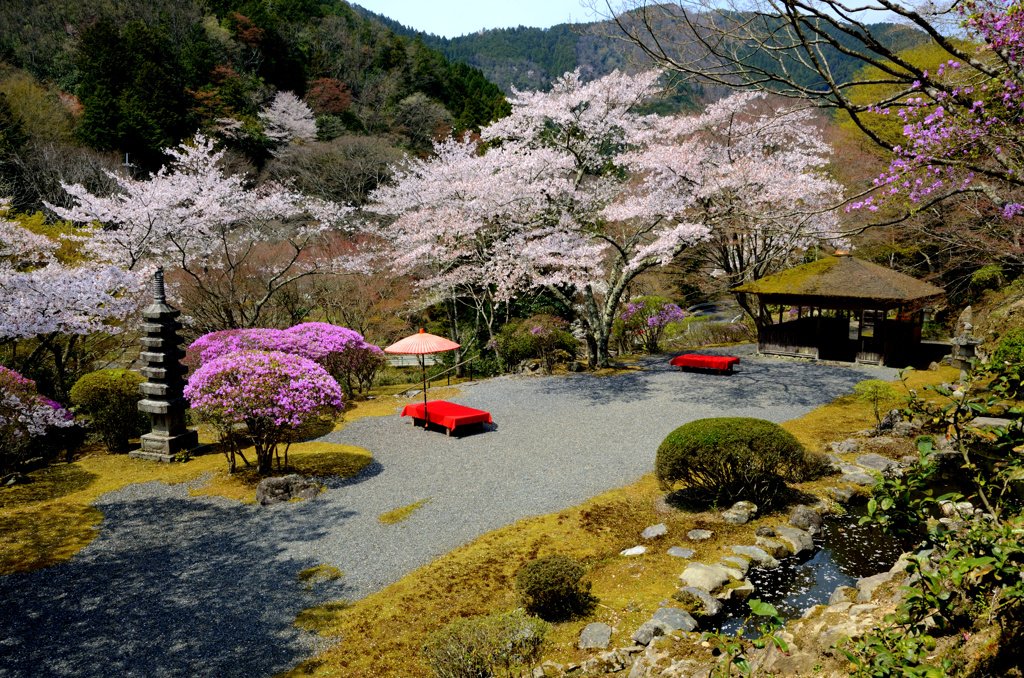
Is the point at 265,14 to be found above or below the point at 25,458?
above

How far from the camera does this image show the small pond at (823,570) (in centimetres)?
587

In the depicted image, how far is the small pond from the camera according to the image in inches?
231

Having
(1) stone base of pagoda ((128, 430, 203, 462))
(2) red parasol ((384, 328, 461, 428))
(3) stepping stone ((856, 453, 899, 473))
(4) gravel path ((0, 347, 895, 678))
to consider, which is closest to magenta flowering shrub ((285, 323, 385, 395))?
(4) gravel path ((0, 347, 895, 678))

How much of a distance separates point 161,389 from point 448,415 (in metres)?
5.52

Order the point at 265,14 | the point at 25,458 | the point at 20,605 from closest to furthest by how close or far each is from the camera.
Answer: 1. the point at 20,605
2. the point at 25,458
3. the point at 265,14

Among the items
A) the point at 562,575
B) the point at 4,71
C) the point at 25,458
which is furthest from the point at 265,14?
the point at 562,575

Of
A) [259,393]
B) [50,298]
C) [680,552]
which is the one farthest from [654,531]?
[50,298]

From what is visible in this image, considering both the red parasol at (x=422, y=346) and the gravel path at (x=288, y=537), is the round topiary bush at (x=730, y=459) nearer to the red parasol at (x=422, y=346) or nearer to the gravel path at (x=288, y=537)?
the gravel path at (x=288, y=537)

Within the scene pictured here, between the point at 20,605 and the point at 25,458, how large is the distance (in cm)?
575

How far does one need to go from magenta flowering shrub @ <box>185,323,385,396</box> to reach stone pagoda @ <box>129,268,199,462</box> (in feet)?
2.53

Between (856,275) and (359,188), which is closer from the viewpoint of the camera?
(856,275)

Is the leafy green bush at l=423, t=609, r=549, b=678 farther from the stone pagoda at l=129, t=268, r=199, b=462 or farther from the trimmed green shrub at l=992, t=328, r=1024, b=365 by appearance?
the trimmed green shrub at l=992, t=328, r=1024, b=365

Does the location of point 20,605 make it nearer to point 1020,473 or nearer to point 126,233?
point 1020,473

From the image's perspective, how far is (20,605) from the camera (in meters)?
5.96
